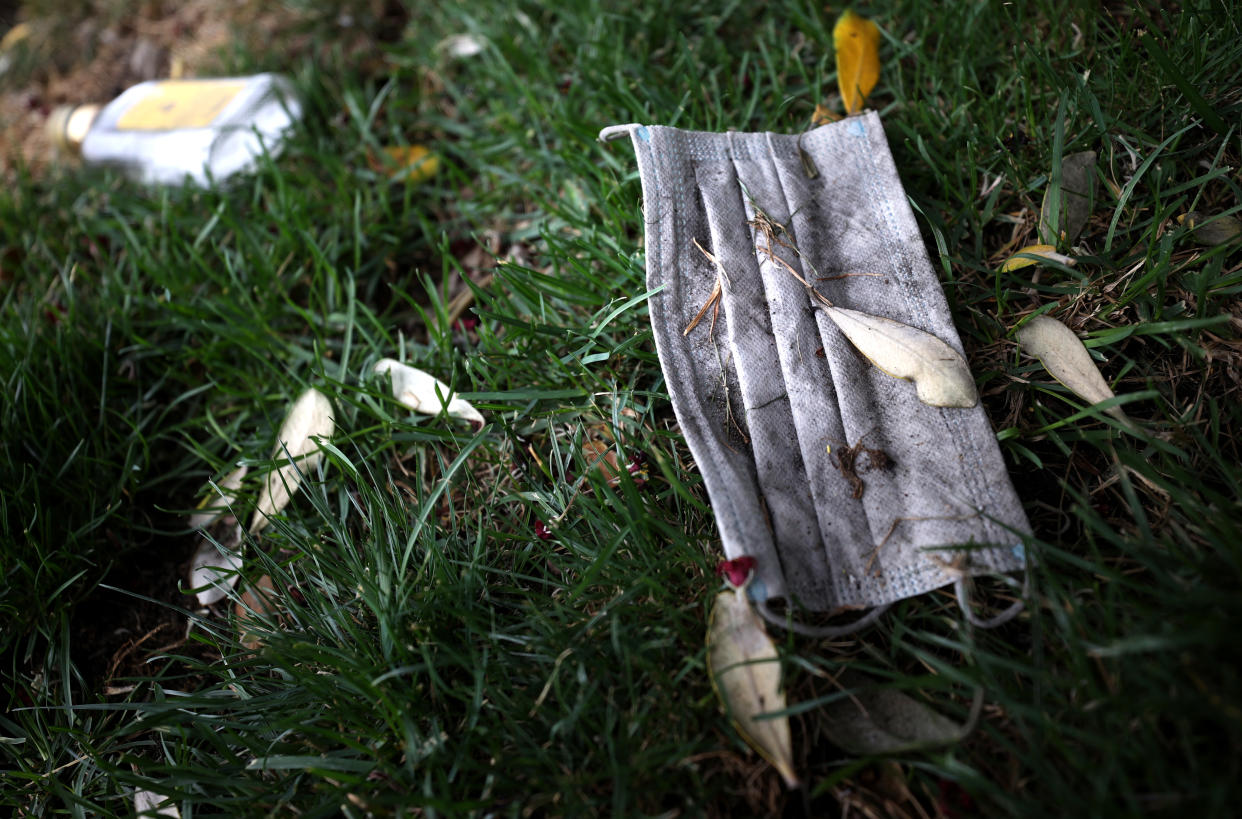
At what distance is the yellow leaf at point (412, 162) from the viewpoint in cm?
225

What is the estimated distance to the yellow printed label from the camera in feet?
7.97

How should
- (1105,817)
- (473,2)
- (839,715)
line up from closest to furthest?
1. (1105,817)
2. (839,715)
3. (473,2)

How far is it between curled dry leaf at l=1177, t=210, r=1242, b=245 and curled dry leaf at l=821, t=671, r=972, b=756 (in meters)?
1.02

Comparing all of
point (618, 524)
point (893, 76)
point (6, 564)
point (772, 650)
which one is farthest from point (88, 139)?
point (772, 650)

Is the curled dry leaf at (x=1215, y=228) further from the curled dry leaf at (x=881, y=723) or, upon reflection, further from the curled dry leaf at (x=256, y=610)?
the curled dry leaf at (x=256, y=610)

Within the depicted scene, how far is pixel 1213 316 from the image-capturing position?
4.65 ft

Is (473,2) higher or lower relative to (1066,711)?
higher

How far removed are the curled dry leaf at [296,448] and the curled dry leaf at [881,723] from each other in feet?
3.75

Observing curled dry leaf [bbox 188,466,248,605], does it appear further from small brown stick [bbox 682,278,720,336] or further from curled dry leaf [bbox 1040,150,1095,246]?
curled dry leaf [bbox 1040,150,1095,246]

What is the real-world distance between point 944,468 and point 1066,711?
41 centimetres

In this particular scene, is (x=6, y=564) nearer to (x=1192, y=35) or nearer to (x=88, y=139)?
(x=88, y=139)

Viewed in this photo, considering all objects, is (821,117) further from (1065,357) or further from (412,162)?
(412,162)

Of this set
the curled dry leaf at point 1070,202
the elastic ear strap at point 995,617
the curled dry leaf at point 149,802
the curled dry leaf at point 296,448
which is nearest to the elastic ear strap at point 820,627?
the elastic ear strap at point 995,617

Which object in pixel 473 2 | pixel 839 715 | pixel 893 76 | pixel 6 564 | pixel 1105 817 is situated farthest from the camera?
pixel 473 2
